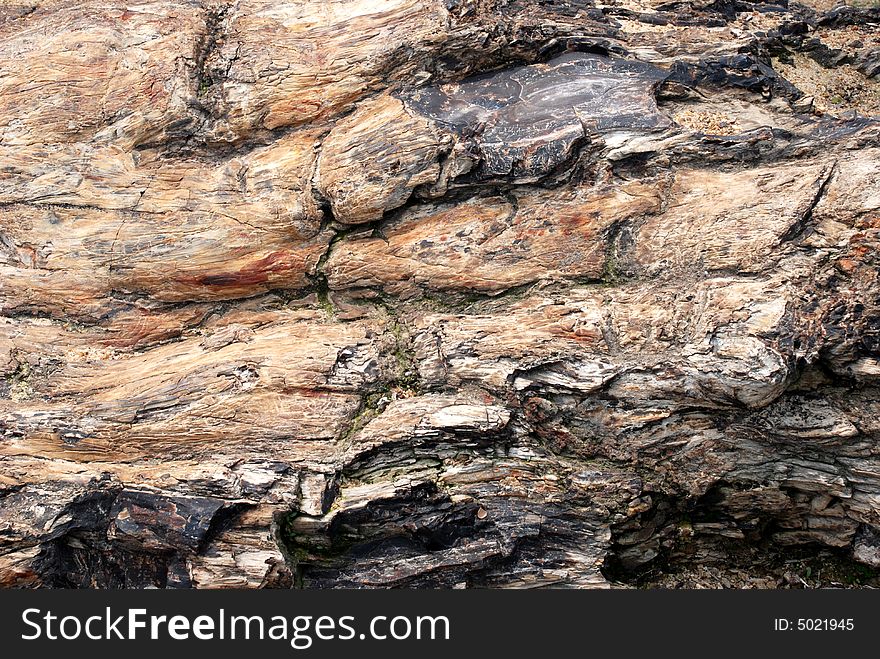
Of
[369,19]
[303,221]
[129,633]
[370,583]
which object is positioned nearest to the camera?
[129,633]

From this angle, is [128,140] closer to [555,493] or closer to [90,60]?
[90,60]

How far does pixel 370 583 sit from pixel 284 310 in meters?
4.65

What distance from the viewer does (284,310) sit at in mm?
11938

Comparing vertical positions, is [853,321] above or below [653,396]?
above

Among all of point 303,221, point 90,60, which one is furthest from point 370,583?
point 90,60

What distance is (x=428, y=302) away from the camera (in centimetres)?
1166

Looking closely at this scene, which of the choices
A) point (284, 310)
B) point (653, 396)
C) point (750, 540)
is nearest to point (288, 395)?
point (284, 310)

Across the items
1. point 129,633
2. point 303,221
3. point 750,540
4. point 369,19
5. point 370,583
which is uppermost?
point 369,19

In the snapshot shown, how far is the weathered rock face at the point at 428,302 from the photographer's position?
402 inches

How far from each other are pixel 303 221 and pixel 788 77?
961 cm

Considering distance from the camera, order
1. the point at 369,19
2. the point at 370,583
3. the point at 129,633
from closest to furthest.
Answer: the point at 129,633 → the point at 370,583 → the point at 369,19

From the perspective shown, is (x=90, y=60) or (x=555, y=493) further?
(x=90, y=60)

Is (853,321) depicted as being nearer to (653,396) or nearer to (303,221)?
(653,396)

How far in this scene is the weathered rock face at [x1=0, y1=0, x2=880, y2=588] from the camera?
10.2 m
